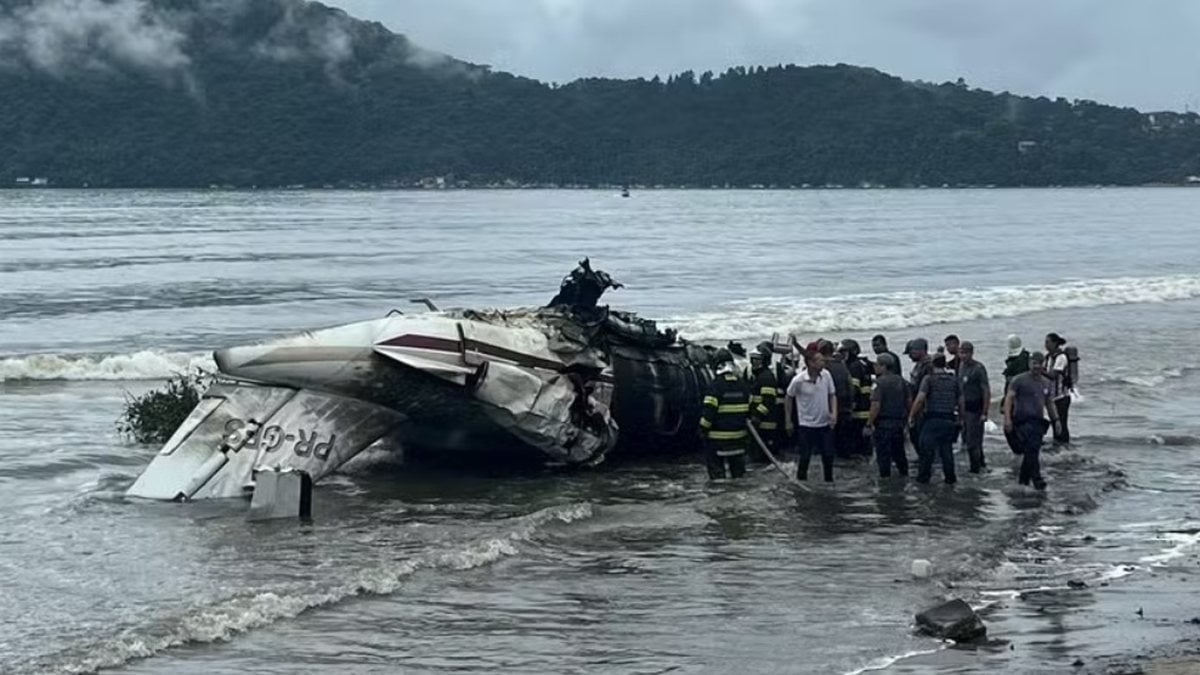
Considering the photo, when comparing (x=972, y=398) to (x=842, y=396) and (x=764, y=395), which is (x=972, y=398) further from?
(x=764, y=395)

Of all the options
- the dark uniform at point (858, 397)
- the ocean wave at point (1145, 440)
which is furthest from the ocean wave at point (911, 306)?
the dark uniform at point (858, 397)

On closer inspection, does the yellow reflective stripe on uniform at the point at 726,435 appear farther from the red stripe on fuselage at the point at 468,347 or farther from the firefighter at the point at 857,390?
the red stripe on fuselage at the point at 468,347

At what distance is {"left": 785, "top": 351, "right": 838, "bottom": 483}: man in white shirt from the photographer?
61.4 ft

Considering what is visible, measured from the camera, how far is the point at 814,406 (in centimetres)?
1873

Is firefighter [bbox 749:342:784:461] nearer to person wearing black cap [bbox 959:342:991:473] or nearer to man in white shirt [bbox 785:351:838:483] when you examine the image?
man in white shirt [bbox 785:351:838:483]

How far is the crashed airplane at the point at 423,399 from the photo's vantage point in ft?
61.7

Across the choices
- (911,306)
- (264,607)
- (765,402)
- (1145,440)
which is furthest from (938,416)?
(911,306)

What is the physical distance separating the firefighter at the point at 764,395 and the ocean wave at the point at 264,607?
4.27 m

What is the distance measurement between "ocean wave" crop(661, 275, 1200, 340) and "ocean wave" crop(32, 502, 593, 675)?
2369cm

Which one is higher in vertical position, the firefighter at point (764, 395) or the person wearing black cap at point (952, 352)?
the person wearing black cap at point (952, 352)

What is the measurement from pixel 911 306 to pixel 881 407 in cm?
2921

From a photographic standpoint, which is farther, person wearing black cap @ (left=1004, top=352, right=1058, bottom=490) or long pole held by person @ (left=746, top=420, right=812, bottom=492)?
long pole held by person @ (left=746, top=420, right=812, bottom=492)

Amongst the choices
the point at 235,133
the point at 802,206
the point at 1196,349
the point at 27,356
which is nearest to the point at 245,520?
the point at 27,356

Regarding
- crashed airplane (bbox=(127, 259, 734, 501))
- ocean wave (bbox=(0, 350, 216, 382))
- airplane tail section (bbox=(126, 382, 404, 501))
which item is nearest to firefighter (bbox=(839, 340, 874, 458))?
crashed airplane (bbox=(127, 259, 734, 501))
